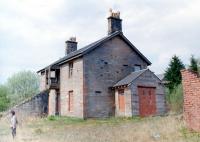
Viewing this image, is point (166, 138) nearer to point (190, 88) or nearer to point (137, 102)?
point (190, 88)

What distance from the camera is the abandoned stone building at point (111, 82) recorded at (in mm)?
29750

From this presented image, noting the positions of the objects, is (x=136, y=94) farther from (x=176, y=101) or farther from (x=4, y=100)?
(x=4, y=100)

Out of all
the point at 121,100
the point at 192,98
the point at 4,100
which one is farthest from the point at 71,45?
the point at 4,100

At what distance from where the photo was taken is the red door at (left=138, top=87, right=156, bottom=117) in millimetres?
30031

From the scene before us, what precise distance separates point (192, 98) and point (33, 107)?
85.7ft

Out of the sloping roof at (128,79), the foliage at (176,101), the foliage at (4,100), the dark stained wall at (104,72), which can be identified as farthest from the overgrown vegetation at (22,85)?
the sloping roof at (128,79)

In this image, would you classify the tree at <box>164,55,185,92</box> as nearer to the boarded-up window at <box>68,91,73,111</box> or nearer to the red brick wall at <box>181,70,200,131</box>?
the boarded-up window at <box>68,91,73,111</box>

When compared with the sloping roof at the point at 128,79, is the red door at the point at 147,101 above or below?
below

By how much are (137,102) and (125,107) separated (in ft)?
4.05

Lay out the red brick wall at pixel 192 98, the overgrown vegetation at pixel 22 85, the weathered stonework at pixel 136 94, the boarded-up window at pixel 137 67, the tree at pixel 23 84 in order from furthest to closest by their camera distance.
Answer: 1. the tree at pixel 23 84
2. the overgrown vegetation at pixel 22 85
3. the boarded-up window at pixel 137 67
4. the weathered stonework at pixel 136 94
5. the red brick wall at pixel 192 98

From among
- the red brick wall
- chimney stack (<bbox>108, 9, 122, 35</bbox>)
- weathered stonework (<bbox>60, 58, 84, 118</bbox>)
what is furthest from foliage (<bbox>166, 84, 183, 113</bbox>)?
the red brick wall

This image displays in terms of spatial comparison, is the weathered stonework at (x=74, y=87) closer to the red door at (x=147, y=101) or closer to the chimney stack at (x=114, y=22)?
the chimney stack at (x=114, y=22)

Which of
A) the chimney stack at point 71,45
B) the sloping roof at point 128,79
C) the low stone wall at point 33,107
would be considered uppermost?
the chimney stack at point 71,45

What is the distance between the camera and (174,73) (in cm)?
4606
